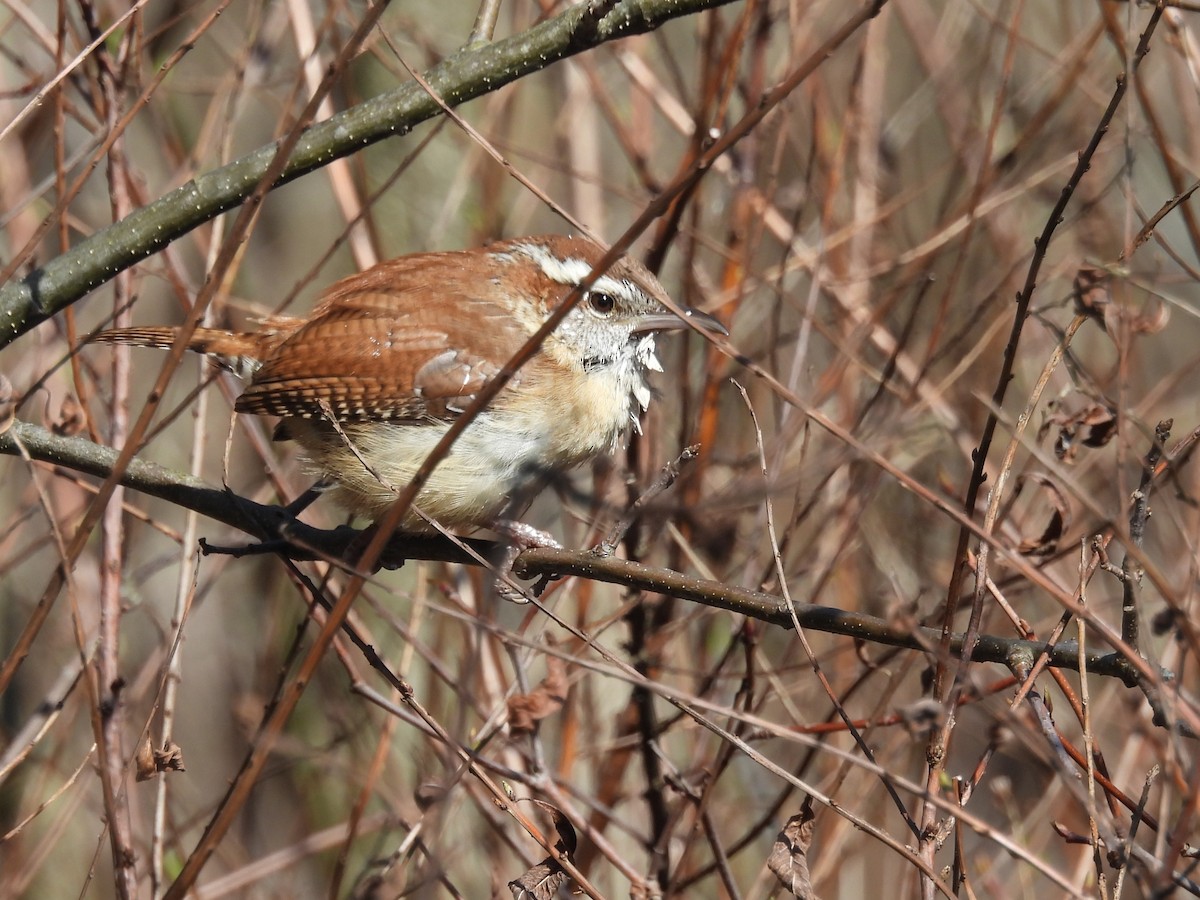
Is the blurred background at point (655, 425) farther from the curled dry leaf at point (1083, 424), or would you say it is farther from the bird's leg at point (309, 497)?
the curled dry leaf at point (1083, 424)

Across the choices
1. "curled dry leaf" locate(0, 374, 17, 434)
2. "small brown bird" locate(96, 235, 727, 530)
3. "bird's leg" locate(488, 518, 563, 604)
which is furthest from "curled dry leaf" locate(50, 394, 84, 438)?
"bird's leg" locate(488, 518, 563, 604)

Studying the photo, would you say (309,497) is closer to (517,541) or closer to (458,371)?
(458,371)

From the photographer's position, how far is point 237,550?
2939 millimetres

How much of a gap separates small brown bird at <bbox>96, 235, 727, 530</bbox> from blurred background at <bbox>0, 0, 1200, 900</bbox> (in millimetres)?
260

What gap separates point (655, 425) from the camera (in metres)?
4.48

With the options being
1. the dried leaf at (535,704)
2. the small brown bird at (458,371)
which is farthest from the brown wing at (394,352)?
the dried leaf at (535,704)

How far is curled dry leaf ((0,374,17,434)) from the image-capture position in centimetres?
251

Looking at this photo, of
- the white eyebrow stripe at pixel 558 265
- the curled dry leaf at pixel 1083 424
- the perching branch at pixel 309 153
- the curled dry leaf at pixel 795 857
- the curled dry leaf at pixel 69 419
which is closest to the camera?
the curled dry leaf at pixel 795 857

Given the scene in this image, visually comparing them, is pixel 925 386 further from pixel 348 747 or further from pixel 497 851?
pixel 348 747

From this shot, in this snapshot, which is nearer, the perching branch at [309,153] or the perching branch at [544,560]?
the perching branch at [544,560]

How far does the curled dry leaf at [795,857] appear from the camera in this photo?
232 cm

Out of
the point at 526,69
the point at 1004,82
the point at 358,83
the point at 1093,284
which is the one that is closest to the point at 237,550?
the point at 526,69

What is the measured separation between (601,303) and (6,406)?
5.35 feet

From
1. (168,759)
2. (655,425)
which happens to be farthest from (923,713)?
(655,425)
